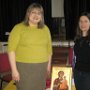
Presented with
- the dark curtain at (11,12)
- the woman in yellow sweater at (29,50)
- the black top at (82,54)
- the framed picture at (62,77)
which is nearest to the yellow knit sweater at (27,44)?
the woman in yellow sweater at (29,50)

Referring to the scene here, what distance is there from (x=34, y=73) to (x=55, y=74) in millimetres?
234

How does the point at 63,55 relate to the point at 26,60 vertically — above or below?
below

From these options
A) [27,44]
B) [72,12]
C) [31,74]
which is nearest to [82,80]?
[31,74]

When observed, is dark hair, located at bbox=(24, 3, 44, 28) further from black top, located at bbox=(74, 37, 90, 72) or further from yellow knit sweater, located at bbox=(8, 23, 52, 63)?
black top, located at bbox=(74, 37, 90, 72)

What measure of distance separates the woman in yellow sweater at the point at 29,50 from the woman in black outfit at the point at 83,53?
1.19 ft

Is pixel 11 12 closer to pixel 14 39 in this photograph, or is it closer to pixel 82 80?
pixel 14 39

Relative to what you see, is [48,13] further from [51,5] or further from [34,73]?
[34,73]

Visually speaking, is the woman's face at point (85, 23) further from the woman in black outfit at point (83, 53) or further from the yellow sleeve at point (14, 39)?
the yellow sleeve at point (14, 39)

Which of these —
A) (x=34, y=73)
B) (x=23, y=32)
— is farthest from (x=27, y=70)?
(x=23, y=32)

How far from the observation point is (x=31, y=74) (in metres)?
3.68

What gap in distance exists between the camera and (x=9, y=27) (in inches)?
306

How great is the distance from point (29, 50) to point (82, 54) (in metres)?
0.56

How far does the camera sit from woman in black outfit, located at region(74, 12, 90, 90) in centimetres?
351

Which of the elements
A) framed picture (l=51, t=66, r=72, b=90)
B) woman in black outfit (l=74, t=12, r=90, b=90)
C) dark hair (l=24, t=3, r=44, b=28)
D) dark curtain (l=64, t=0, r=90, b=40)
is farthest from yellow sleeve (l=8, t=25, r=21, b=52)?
dark curtain (l=64, t=0, r=90, b=40)
